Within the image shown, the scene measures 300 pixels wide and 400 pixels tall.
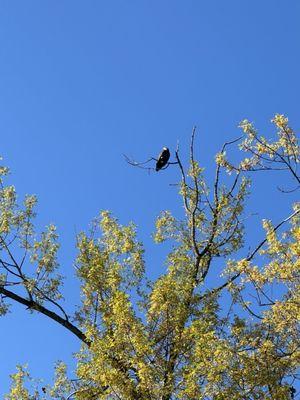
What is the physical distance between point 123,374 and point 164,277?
2293mm

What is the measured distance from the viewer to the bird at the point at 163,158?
470 inches

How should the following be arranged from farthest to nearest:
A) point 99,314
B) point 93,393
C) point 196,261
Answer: point 196,261 < point 99,314 < point 93,393

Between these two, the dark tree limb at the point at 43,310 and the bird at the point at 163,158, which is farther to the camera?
the dark tree limb at the point at 43,310

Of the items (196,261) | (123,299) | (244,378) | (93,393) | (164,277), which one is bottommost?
(244,378)

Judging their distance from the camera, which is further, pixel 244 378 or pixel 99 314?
Result: pixel 99 314

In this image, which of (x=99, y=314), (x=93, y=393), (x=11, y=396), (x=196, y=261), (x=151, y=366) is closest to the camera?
(x=151, y=366)

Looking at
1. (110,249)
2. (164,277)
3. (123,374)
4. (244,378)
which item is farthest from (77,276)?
(244,378)

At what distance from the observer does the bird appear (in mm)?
11946

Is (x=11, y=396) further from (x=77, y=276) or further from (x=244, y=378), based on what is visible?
(x=244, y=378)

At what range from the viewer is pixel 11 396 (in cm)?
1232

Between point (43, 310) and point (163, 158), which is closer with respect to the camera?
point (163, 158)

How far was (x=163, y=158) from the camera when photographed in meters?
12.1

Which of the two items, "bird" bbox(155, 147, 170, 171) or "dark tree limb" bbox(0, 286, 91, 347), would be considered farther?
"dark tree limb" bbox(0, 286, 91, 347)

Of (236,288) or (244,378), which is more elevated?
(236,288)
